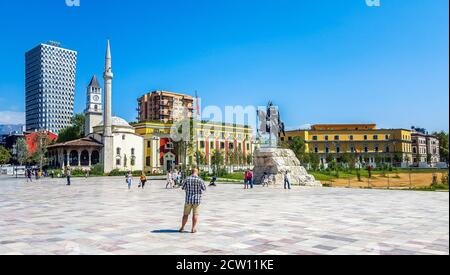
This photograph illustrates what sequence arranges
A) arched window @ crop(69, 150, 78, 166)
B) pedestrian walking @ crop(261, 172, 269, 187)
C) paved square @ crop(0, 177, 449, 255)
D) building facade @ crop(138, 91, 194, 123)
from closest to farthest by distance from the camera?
paved square @ crop(0, 177, 449, 255) < pedestrian walking @ crop(261, 172, 269, 187) < arched window @ crop(69, 150, 78, 166) < building facade @ crop(138, 91, 194, 123)

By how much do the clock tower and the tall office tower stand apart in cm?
9039

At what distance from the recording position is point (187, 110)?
106000 millimetres

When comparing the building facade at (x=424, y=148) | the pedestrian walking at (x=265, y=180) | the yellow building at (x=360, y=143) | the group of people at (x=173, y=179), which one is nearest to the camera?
the group of people at (x=173, y=179)

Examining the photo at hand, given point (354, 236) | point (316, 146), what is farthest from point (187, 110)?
point (354, 236)

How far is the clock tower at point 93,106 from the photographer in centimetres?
7681

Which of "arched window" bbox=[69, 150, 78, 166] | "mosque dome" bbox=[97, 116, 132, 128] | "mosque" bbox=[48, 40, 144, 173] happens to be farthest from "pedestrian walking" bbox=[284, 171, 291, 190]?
"mosque dome" bbox=[97, 116, 132, 128]

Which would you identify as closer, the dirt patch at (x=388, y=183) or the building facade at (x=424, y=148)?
the dirt patch at (x=388, y=183)

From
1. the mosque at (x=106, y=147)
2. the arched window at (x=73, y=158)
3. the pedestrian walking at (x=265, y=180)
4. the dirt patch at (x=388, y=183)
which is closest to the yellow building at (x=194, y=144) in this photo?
the mosque at (x=106, y=147)

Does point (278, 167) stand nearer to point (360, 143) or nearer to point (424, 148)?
point (360, 143)

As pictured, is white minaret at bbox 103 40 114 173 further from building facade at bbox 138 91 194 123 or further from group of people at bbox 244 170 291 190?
group of people at bbox 244 170 291 190

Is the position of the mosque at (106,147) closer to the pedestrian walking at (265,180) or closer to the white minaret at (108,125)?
the white minaret at (108,125)

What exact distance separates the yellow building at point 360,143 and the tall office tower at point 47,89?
361ft

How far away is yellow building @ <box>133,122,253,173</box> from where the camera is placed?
7406cm
